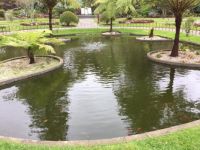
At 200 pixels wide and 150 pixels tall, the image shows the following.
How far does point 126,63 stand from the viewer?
1997cm

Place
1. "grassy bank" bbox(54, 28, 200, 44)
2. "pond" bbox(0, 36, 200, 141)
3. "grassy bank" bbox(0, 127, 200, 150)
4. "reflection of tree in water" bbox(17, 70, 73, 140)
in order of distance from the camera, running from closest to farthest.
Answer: "grassy bank" bbox(0, 127, 200, 150), "reflection of tree in water" bbox(17, 70, 73, 140), "pond" bbox(0, 36, 200, 141), "grassy bank" bbox(54, 28, 200, 44)

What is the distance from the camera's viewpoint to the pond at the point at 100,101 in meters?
10.4

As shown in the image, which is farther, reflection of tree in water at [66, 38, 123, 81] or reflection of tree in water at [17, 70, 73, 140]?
reflection of tree in water at [66, 38, 123, 81]

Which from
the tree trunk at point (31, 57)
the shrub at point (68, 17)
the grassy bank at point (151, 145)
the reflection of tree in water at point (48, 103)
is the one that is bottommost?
the reflection of tree in water at point (48, 103)

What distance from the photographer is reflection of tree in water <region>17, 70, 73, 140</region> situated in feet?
33.8

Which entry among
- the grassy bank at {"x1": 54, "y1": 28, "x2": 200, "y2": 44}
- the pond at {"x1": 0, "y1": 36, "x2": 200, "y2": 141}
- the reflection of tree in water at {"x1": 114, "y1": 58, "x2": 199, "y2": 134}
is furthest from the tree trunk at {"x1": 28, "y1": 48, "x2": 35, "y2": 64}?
the grassy bank at {"x1": 54, "y1": 28, "x2": 200, "y2": 44}

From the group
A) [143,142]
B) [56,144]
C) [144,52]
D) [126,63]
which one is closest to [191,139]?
[143,142]

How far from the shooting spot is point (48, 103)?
13.0 metres

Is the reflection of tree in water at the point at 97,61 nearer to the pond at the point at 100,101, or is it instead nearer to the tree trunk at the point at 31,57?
the pond at the point at 100,101

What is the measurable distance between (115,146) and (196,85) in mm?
8197

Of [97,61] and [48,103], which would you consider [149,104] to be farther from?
[97,61]

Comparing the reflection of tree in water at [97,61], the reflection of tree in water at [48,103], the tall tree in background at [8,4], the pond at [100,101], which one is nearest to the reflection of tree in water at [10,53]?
the reflection of tree in water at [97,61]

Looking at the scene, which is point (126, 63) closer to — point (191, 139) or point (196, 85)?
point (196, 85)

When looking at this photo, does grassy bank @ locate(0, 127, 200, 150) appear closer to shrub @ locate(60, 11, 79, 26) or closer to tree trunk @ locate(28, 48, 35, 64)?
tree trunk @ locate(28, 48, 35, 64)
